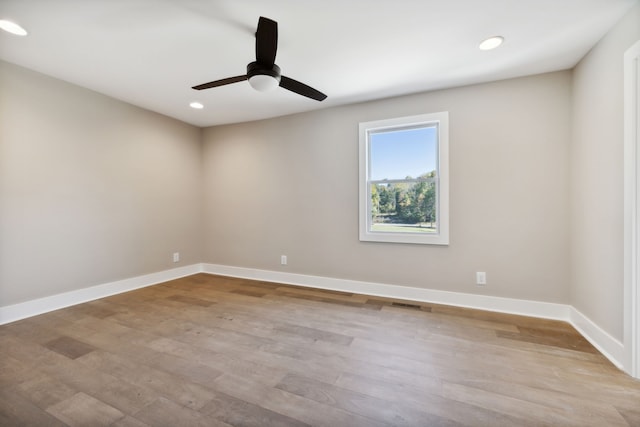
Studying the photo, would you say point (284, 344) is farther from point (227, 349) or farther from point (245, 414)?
point (245, 414)

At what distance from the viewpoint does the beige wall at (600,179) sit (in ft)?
6.16

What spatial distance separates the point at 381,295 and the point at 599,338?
1.91 meters

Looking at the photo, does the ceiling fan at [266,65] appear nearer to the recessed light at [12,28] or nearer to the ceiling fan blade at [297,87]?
the ceiling fan blade at [297,87]

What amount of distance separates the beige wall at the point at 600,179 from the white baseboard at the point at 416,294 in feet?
0.93

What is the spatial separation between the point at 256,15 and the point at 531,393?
307cm

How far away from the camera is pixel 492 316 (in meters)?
2.66

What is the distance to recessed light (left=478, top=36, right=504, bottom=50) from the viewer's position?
6.86ft

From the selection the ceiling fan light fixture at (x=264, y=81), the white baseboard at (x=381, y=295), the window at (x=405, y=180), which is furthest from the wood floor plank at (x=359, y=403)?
the ceiling fan light fixture at (x=264, y=81)

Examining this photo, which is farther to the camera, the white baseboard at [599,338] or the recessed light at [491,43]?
the recessed light at [491,43]

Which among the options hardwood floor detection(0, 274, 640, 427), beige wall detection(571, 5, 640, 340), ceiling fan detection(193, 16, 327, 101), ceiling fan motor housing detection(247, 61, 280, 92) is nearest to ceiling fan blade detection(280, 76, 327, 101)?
ceiling fan detection(193, 16, 327, 101)

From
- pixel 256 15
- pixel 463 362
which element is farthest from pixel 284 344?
pixel 256 15

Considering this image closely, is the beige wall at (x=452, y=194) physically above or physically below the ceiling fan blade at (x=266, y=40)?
below

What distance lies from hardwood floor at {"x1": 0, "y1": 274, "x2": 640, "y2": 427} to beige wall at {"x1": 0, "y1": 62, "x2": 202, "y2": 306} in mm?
569

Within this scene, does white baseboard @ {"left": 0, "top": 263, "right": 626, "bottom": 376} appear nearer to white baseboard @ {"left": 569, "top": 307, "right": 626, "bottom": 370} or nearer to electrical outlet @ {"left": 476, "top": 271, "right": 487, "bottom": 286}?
white baseboard @ {"left": 569, "top": 307, "right": 626, "bottom": 370}
